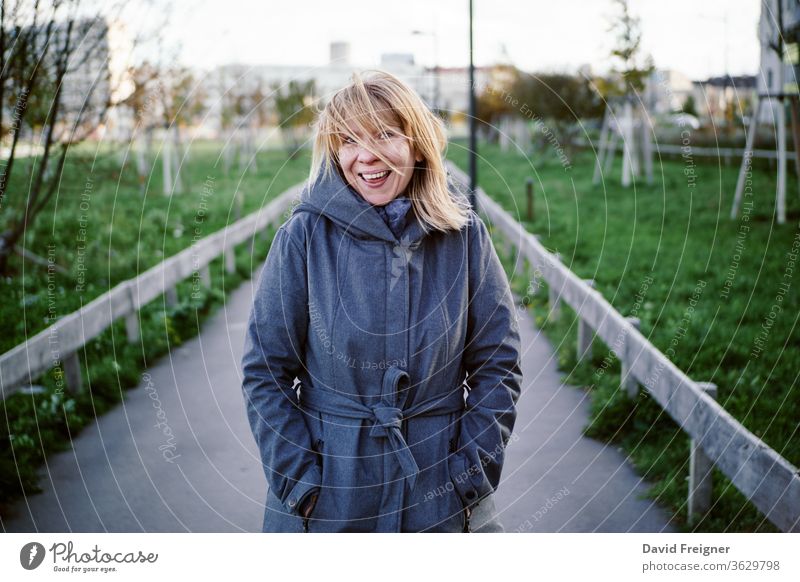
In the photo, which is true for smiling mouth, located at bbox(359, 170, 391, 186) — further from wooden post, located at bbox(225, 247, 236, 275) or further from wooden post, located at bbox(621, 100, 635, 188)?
wooden post, located at bbox(621, 100, 635, 188)

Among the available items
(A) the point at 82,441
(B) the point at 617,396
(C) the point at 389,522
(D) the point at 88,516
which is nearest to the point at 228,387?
(A) the point at 82,441

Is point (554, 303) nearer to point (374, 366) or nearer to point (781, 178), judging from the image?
point (781, 178)

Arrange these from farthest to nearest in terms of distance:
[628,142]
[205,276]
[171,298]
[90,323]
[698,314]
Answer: [628,142] → [205,276] → [171,298] → [698,314] → [90,323]

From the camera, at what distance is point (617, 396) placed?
169 inches

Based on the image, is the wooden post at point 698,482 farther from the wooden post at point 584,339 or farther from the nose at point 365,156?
the wooden post at point 584,339

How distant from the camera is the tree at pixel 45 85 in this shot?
3664 mm

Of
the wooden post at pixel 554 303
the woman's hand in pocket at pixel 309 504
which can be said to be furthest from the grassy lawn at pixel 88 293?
the wooden post at pixel 554 303

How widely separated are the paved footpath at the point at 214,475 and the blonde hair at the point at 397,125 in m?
1.52

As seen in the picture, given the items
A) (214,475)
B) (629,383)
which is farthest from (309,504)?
(629,383)

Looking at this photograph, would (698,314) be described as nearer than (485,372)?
No

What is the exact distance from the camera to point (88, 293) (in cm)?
609

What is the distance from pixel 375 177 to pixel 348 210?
0.11 meters

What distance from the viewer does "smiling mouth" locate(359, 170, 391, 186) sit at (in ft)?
6.63

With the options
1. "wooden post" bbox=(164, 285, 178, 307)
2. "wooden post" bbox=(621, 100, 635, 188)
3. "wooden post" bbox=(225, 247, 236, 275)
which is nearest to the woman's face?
"wooden post" bbox=(164, 285, 178, 307)
